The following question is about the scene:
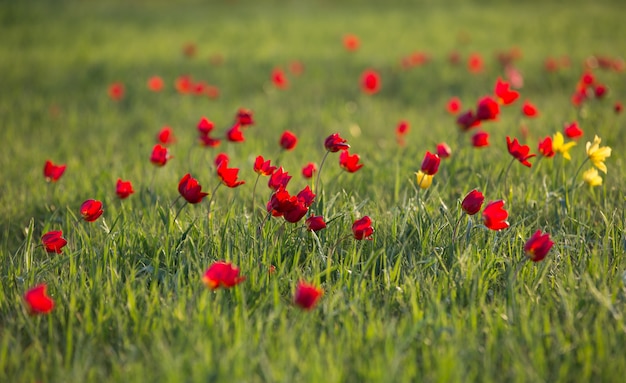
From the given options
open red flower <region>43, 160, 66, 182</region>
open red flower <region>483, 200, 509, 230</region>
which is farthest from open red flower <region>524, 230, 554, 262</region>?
open red flower <region>43, 160, 66, 182</region>

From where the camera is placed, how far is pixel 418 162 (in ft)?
9.98

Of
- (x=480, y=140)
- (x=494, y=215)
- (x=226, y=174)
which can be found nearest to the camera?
(x=494, y=215)

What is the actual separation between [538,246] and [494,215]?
0.18 meters

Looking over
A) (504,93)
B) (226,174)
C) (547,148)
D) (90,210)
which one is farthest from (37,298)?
(504,93)

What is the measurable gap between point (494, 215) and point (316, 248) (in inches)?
23.7

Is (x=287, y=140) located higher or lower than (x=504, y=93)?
lower

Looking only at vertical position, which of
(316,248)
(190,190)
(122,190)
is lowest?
(316,248)

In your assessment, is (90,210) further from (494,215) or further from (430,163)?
(494,215)

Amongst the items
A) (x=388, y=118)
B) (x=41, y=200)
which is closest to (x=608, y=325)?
(x=41, y=200)

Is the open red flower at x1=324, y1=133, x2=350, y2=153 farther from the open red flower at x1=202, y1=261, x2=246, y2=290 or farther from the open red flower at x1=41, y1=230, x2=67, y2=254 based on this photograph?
the open red flower at x1=41, y1=230, x2=67, y2=254

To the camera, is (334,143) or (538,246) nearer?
(538,246)

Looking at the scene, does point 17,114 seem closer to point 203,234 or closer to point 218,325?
point 203,234

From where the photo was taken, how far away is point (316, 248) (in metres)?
2.05

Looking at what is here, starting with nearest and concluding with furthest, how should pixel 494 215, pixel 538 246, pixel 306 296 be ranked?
pixel 306 296 < pixel 538 246 < pixel 494 215
